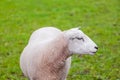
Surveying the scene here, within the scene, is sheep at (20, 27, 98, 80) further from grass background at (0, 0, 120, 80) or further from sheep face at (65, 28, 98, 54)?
grass background at (0, 0, 120, 80)

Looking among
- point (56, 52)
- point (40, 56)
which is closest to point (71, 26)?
point (40, 56)

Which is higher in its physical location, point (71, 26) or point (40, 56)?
point (40, 56)

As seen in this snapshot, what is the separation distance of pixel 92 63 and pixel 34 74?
306cm

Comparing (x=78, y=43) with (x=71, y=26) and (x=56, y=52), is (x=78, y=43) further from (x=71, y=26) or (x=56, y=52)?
(x=71, y=26)

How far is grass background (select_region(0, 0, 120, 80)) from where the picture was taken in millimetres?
8172

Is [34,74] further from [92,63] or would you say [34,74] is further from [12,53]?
[12,53]

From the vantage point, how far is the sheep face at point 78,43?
17.4 feet

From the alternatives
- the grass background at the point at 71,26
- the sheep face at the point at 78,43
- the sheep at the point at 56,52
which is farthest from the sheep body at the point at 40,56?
the grass background at the point at 71,26

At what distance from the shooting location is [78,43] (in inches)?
210

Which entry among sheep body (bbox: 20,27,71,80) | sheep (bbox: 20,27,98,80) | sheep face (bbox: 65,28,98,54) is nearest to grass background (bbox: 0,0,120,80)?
sheep body (bbox: 20,27,71,80)

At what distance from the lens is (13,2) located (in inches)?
564

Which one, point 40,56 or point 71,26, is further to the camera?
point 71,26

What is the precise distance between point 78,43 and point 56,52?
36 centimetres

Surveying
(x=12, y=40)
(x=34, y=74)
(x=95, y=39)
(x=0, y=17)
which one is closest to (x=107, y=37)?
(x=95, y=39)
